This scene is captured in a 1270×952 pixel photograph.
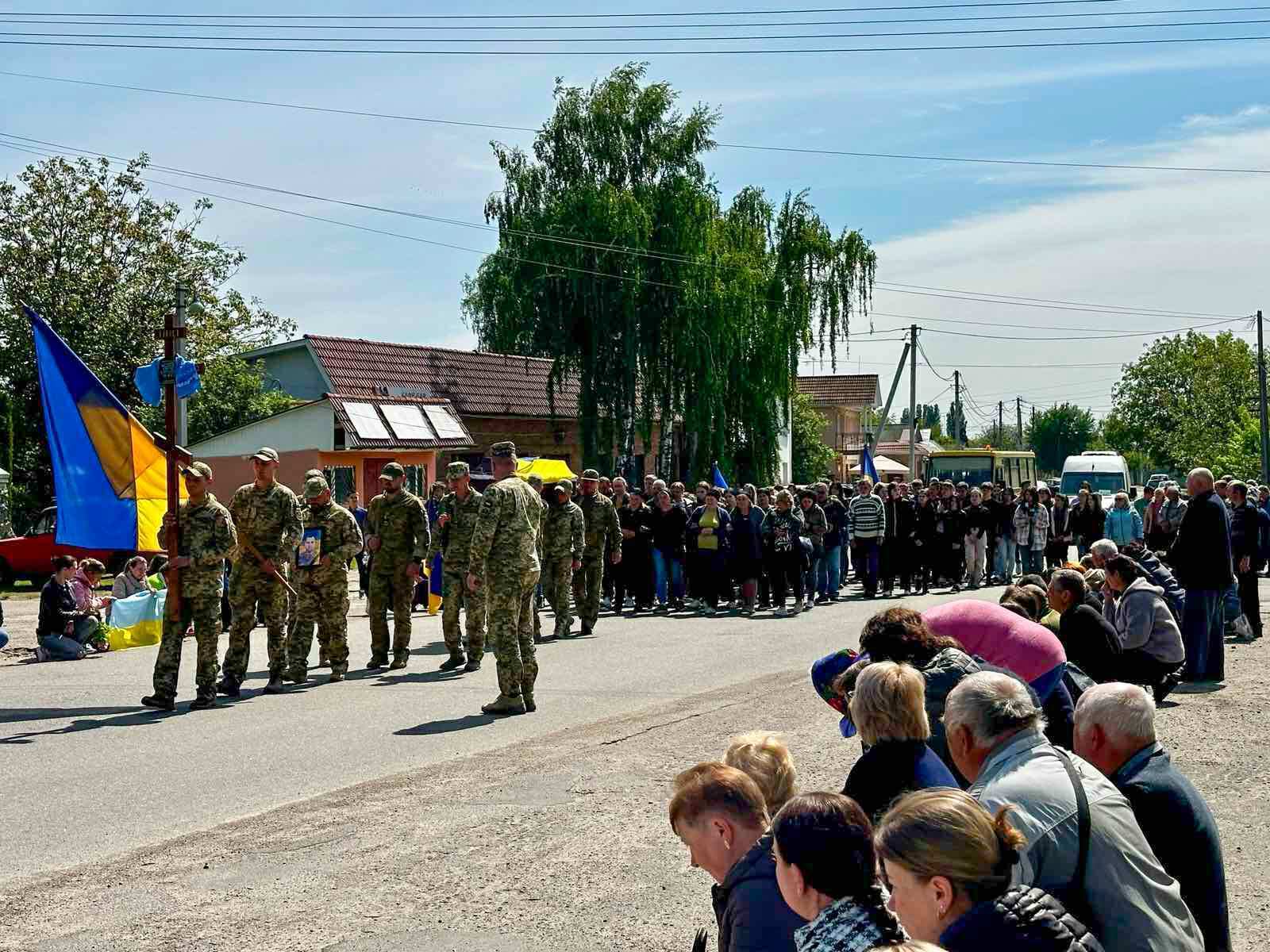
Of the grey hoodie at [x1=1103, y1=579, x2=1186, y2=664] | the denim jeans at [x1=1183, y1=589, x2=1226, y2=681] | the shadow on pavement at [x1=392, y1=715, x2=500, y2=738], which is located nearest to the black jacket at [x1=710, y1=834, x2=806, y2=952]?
the shadow on pavement at [x1=392, y1=715, x2=500, y2=738]

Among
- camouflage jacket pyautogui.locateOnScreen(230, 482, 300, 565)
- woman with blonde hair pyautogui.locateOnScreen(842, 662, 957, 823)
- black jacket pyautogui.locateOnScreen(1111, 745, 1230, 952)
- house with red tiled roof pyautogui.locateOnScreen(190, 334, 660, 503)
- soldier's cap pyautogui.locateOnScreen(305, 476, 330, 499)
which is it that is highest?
house with red tiled roof pyautogui.locateOnScreen(190, 334, 660, 503)

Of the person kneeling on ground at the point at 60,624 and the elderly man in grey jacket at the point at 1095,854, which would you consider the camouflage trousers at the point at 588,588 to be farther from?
the elderly man in grey jacket at the point at 1095,854

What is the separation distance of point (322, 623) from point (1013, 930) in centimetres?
1080

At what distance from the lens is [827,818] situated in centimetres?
332

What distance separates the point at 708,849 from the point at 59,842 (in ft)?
15.9

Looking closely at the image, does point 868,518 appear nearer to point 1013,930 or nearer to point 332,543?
point 332,543

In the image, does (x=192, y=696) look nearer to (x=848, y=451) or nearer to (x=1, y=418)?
(x=1, y=418)

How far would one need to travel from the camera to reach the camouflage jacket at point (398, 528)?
47.1 feet

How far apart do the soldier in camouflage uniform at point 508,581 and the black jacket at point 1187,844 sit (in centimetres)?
696

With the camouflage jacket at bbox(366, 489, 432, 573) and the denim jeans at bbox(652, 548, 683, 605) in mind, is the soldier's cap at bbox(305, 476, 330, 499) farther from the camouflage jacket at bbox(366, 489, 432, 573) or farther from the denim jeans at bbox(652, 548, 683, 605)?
the denim jeans at bbox(652, 548, 683, 605)

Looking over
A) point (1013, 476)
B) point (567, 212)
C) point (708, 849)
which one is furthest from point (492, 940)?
point (1013, 476)

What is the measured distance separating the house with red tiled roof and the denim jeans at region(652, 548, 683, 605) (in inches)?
473

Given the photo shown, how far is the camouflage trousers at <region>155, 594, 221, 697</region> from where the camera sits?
450 inches

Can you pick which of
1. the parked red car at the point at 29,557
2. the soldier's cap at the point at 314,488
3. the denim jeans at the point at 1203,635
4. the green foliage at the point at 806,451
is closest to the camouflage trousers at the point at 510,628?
the soldier's cap at the point at 314,488
